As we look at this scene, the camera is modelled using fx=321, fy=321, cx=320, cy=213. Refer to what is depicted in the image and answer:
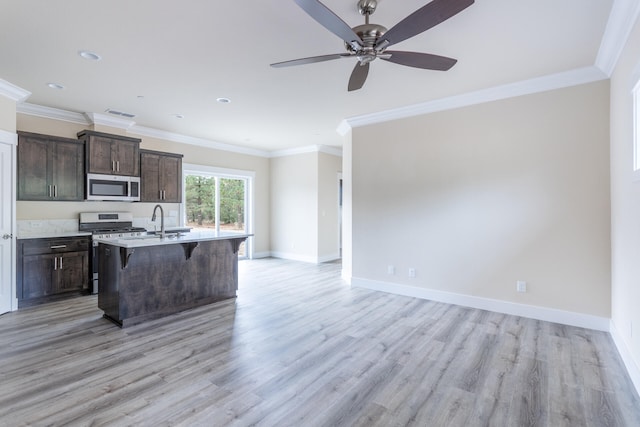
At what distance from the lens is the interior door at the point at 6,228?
3.80 meters

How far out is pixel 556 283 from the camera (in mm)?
3617

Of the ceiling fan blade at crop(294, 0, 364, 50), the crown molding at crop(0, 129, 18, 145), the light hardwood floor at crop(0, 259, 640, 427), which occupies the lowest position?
the light hardwood floor at crop(0, 259, 640, 427)

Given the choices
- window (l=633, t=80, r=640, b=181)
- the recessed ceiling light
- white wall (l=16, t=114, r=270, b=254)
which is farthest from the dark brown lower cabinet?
window (l=633, t=80, r=640, b=181)

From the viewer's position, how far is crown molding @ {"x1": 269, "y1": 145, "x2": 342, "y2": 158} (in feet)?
24.0

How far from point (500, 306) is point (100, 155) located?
19.8ft

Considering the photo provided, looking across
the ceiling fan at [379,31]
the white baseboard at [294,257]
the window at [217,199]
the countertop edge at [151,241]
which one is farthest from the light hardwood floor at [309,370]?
the white baseboard at [294,257]

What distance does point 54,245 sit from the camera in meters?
4.34

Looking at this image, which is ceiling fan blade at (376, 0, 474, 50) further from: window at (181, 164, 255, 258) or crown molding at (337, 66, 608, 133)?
window at (181, 164, 255, 258)

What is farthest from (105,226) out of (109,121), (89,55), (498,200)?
(498,200)

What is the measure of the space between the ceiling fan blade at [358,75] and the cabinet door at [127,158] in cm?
416

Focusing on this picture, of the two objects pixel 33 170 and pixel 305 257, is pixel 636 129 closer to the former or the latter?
pixel 305 257

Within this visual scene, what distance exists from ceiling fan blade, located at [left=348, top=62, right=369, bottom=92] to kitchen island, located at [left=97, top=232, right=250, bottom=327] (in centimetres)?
249

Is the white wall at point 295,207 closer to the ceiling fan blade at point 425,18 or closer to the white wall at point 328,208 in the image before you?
the white wall at point 328,208

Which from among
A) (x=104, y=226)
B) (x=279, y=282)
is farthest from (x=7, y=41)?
(x=279, y=282)
